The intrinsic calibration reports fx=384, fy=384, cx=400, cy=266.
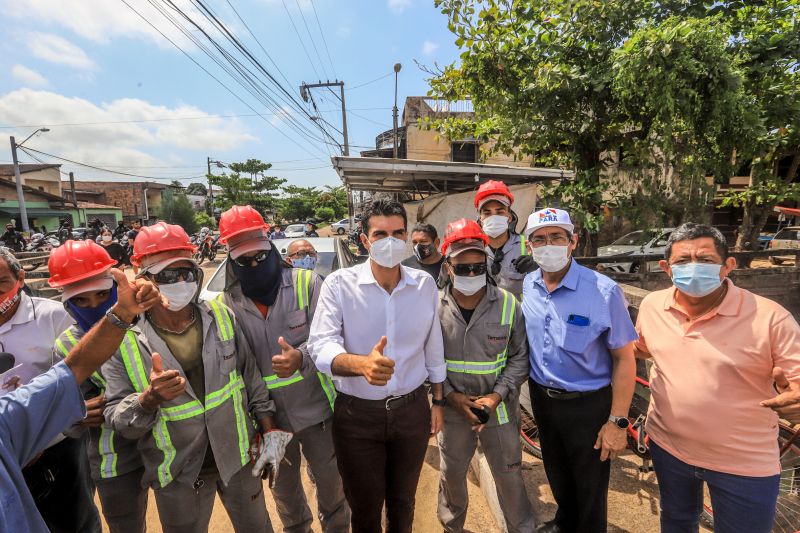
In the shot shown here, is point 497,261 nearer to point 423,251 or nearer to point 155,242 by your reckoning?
point 423,251

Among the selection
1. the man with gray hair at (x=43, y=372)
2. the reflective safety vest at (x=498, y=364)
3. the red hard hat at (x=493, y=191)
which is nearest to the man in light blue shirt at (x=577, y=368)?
the reflective safety vest at (x=498, y=364)

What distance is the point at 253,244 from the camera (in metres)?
2.29

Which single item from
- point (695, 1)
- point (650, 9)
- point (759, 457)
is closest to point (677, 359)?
point (759, 457)

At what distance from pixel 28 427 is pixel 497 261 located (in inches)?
109

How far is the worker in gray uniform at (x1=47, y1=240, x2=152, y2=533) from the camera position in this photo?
6.39 ft

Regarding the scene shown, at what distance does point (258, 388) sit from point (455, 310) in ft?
4.01

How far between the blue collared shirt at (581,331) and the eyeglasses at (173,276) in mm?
1924

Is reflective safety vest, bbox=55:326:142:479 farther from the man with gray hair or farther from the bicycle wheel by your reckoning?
the bicycle wheel

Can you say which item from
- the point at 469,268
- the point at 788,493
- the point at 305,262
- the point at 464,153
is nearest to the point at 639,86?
the point at 469,268

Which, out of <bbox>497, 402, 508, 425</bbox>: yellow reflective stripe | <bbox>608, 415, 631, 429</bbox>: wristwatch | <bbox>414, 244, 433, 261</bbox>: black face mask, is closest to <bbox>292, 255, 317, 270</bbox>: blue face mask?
<bbox>414, 244, 433, 261</bbox>: black face mask

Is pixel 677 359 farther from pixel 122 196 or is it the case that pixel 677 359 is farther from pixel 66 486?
pixel 122 196

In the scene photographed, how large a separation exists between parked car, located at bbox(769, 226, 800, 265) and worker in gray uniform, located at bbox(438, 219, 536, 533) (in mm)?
12229

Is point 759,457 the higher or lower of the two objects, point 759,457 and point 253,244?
the lower

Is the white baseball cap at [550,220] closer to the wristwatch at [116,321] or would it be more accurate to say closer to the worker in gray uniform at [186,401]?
the worker in gray uniform at [186,401]
